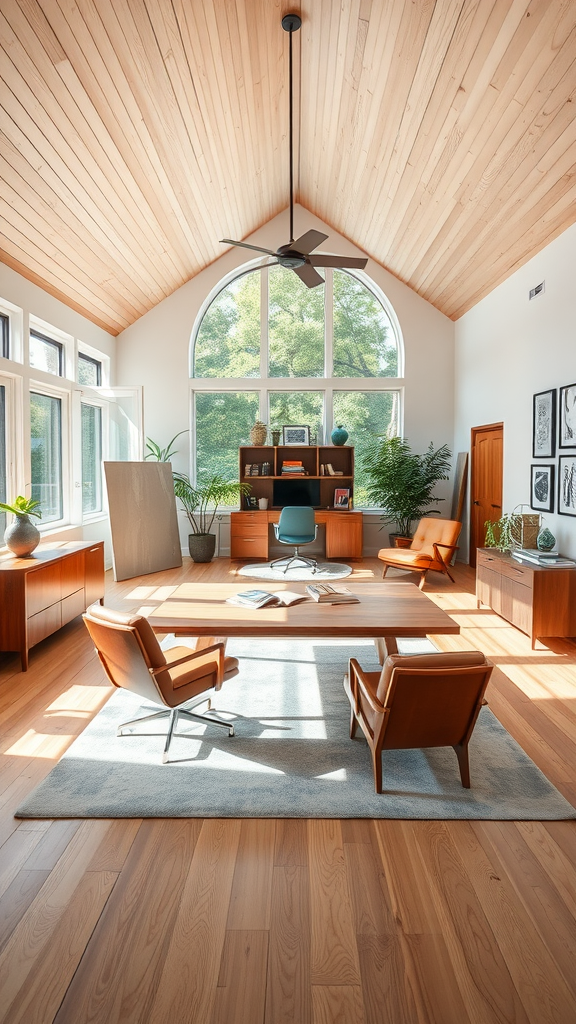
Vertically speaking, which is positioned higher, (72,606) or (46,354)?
(46,354)

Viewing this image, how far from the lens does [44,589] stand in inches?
175

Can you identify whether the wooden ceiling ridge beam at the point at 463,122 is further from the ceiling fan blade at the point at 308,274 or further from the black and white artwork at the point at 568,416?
the black and white artwork at the point at 568,416

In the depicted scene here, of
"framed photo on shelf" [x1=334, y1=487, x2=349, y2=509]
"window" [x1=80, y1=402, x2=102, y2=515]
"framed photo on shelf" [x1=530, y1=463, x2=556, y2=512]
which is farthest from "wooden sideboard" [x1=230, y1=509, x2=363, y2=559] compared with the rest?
"framed photo on shelf" [x1=530, y1=463, x2=556, y2=512]

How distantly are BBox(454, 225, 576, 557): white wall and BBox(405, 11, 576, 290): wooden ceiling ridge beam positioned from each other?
2.53 feet

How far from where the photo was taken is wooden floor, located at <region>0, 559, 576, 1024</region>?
157cm

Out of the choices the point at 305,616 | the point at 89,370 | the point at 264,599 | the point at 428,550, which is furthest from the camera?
the point at 89,370

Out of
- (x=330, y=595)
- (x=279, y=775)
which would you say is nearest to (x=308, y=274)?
(x=330, y=595)

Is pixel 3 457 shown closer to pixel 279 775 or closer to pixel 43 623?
pixel 43 623

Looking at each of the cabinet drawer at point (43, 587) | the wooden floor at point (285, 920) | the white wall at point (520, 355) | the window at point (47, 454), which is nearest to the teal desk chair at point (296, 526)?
the white wall at point (520, 355)

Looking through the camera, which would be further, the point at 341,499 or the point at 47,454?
the point at 341,499

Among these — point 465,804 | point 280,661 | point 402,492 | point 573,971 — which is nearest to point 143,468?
point 402,492

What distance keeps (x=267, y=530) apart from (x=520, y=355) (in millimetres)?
3927

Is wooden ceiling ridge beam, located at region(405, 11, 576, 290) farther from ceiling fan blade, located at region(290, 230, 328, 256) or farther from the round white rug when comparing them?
the round white rug

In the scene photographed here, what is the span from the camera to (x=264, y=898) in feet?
6.43
